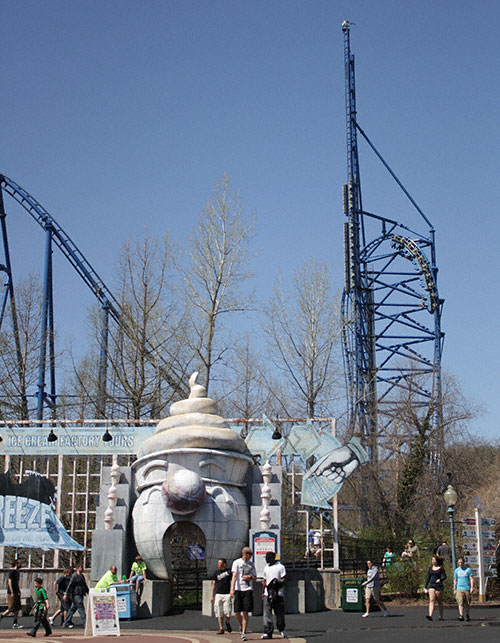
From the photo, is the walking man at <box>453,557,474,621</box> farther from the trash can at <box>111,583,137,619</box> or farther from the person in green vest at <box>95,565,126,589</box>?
the person in green vest at <box>95,565,126,589</box>

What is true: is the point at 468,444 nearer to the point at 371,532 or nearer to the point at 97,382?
the point at 371,532

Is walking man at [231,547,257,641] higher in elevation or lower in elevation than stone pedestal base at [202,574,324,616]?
higher

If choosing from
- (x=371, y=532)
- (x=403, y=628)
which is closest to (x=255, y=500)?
(x=403, y=628)

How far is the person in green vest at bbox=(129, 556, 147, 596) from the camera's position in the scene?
18.7 meters

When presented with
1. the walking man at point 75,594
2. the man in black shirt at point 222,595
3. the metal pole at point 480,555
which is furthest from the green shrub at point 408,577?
the walking man at point 75,594

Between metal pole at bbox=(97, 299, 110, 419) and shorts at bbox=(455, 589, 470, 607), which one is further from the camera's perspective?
metal pole at bbox=(97, 299, 110, 419)

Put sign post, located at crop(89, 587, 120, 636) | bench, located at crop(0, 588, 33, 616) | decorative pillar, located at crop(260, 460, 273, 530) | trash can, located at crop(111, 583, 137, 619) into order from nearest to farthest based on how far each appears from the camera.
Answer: sign post, located at crop(89, 587, 120, 636), trash can, located at crop(111, 583, 137, 619), decorative pillar, located at crop(260, 460, 273, 530), bench, located at crop(0, 588, 33, 616)

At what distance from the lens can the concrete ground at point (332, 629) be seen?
13.9 metres

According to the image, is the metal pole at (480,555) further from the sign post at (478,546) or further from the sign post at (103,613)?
the sign post at (103,613)

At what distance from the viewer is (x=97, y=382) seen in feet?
107

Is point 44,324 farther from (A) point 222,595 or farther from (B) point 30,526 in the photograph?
(A) point 222,595

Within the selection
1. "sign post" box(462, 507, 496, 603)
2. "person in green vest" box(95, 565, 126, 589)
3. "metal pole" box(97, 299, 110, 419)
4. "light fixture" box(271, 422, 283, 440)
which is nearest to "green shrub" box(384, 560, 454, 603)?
"sign post" box(462, 507, 496, 603)

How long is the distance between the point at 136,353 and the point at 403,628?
54.5 ft

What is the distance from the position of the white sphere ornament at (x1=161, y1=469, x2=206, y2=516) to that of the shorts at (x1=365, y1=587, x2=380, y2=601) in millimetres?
4339
